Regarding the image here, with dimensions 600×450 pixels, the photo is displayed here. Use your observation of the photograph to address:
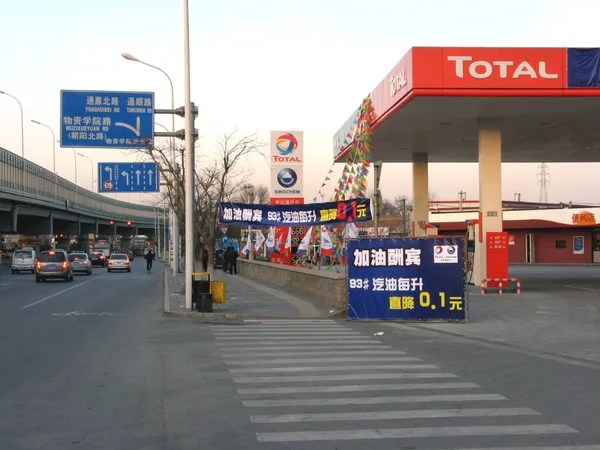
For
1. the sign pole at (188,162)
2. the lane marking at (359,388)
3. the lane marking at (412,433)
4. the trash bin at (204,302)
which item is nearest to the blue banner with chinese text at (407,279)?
the trash bin at (204,302)

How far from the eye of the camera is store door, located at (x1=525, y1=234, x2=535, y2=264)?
5650 centimetres

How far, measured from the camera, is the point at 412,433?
6434 millimetres

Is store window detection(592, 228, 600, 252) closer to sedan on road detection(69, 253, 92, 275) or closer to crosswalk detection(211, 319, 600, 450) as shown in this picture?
sedan on road detection(69, 253, 92, 275)

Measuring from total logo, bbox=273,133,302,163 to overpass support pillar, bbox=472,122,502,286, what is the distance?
10.5m

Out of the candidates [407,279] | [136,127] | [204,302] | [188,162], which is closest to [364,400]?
[407,279]

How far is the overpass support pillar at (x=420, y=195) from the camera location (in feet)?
112

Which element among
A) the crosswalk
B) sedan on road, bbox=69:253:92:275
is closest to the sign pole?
the crosswalk

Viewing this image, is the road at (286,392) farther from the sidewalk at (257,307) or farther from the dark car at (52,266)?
the dark car at (52,266)

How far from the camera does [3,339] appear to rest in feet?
43.6

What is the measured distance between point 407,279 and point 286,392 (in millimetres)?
8851

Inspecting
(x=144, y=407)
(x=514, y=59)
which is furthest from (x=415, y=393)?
(x=514, y=59)

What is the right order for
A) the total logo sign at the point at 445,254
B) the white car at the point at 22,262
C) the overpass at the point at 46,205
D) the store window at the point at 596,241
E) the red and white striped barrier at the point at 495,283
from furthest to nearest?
the overpass at the point at 46,205, the store window at the point at 596,241, the white car at the point at 22,262, the red and white striped barrier at the point at 495,283, the total logo sign at the point at 445,254

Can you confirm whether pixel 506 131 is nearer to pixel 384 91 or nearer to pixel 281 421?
pixel 384 91

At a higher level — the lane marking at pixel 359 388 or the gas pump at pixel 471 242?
the gas pump at pixel 471 242
